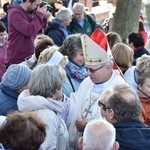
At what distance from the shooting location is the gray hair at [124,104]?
2.71 m

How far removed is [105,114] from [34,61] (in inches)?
77.8

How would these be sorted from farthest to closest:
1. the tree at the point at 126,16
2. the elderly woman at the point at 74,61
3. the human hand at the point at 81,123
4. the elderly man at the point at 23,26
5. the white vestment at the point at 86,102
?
the tree at the point at 126,16, the elderly man at the point at 23,26, the elderly woman at the point at 74,61, the white vestment at the point at 86,102, the human hand at the point at 81,123

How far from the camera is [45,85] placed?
3156 millimetres

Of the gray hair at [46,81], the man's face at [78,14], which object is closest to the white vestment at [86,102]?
the gray hair at [46,81]

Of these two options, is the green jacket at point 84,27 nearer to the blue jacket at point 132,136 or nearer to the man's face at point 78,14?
the man's face at point 78,14

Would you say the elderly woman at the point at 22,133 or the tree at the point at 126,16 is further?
the tree at the point at 126,16

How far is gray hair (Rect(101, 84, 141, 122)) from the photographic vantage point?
2.71m

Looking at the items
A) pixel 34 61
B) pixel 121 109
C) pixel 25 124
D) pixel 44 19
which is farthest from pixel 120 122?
pixel 44 19

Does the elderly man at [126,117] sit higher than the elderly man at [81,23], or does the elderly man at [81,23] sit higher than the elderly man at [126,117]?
the elderly man at [126,117]

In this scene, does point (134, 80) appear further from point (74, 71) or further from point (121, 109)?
point (121, 109)

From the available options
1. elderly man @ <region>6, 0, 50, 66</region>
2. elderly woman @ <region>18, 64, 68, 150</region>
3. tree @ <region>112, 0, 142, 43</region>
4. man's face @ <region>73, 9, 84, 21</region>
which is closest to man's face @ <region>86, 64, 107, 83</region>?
elderly woman @ <region>18, 64, 68, 150</region>

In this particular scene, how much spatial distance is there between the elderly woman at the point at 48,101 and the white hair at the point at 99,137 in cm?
65

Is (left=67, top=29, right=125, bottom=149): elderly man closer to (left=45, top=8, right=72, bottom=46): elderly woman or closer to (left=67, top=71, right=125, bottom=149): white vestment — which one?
(left=67, top=71, right=125, bottom=149): white vestment

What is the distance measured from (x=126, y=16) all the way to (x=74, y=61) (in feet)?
14.4
